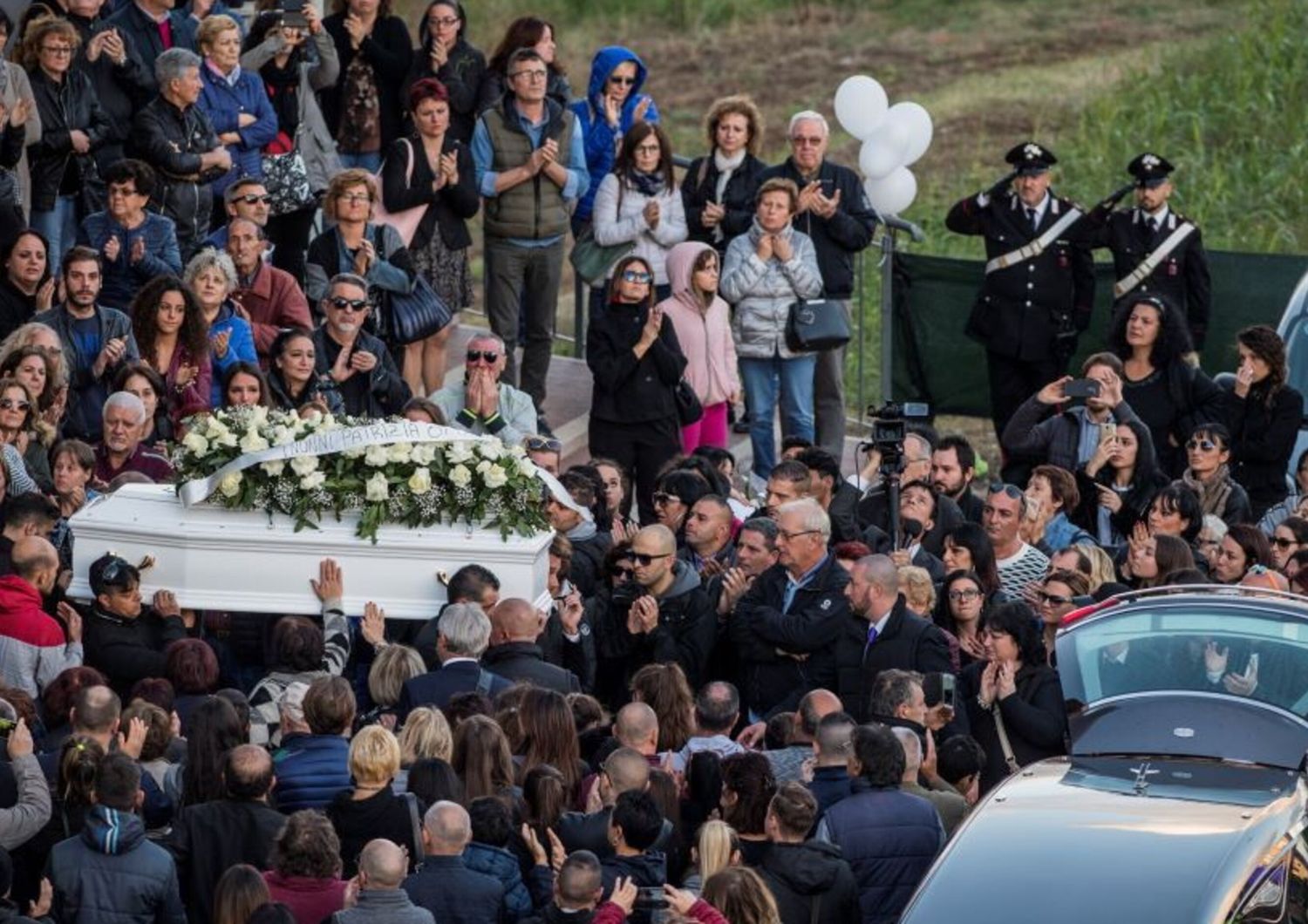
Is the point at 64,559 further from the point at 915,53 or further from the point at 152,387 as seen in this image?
the point at 915,53

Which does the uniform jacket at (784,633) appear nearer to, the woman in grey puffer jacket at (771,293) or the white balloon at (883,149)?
the woman in grey puffer jacket at (771,293)

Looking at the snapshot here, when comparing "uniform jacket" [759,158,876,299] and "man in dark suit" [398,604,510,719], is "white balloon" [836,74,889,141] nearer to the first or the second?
"uniform jacket" [759,158,876,299]

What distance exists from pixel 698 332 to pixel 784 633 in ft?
14.6

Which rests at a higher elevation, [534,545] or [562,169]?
[562,169]

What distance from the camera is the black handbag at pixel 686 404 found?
1745cm

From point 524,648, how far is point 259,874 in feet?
9.40

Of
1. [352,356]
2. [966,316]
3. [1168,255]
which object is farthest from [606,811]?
[966,316]

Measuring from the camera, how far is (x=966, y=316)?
2106cm

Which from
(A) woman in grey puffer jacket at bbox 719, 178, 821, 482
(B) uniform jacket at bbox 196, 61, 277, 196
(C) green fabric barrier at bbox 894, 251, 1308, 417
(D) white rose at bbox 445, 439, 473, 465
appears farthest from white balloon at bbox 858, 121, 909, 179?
(D) white rose at bbox 445, 439, 473, 465

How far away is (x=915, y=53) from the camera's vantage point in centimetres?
3675

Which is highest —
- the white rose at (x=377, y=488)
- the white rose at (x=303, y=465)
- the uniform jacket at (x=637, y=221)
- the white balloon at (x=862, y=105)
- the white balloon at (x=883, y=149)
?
the white balloon at (x=862, y=105)

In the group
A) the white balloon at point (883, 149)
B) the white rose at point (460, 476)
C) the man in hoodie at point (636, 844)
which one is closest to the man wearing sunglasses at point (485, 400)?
the white rose at point (460, 476)

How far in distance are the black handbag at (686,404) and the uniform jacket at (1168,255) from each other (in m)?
3.68

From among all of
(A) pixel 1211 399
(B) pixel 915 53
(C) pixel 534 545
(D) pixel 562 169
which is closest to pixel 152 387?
(C) pixel 534 545
